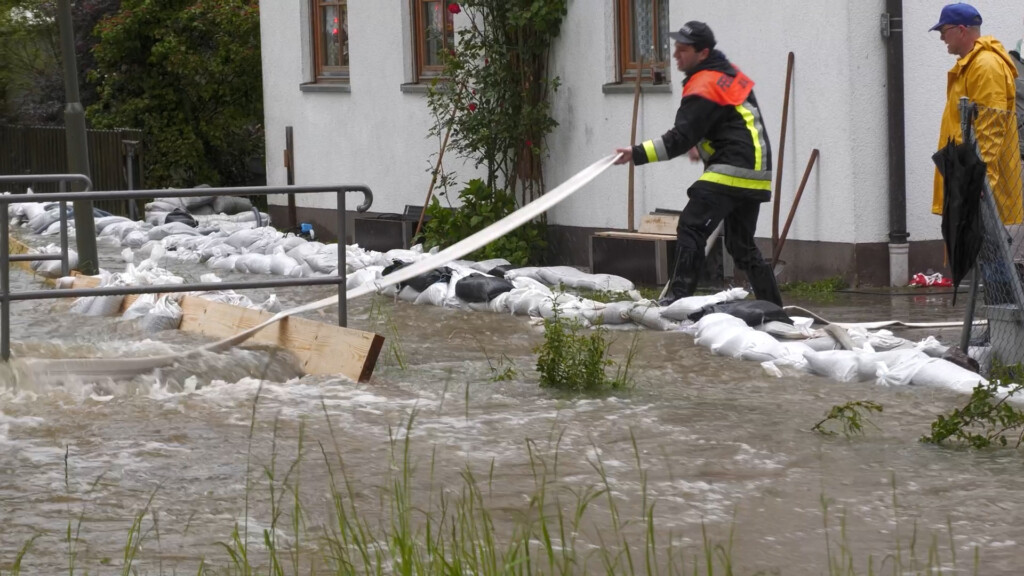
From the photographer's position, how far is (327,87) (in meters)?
17.3

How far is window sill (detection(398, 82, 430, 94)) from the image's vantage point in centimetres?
1540

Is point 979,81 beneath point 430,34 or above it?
beneath

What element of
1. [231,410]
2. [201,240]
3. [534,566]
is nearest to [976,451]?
[534,566]

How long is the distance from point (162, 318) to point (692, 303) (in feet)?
10.2

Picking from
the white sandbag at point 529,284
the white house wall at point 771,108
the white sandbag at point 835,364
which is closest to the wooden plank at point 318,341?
the white sandbag at point 835,364

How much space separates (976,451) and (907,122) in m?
5.60

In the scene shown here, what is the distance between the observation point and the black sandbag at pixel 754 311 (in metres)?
8.37

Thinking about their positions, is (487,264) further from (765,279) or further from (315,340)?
(315,340)

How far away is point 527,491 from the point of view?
5.13 m

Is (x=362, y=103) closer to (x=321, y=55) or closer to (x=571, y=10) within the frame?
(x=321, y=55)

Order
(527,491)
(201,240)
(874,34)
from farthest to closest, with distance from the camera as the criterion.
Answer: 1. (201,240)
2. (874,34)
3. (527,491)

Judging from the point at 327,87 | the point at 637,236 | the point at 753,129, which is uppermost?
the point at 327,87

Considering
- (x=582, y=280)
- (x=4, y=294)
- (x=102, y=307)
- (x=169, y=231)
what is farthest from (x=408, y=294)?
(x=169, y=231)

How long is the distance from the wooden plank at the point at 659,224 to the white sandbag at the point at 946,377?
4.77 meters
